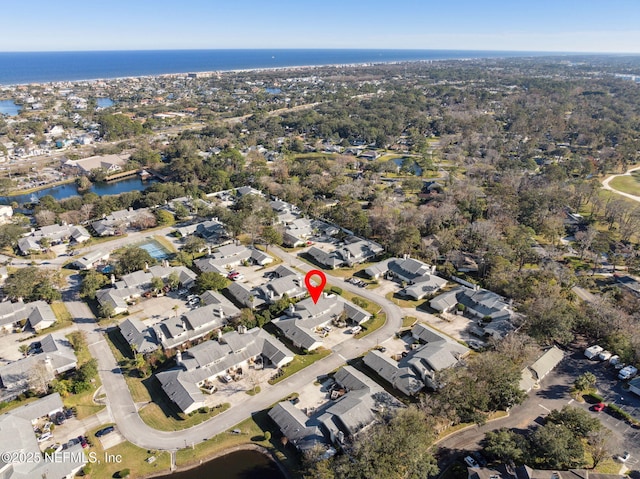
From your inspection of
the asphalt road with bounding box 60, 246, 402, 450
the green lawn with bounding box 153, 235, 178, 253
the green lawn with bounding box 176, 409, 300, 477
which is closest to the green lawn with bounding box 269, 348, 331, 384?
the asphalt road with bounding box 60, 246, 402, 450

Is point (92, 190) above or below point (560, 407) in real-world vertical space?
above

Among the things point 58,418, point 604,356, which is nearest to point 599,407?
point 604,356

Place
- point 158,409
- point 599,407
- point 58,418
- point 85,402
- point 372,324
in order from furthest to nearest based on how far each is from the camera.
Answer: point 372,324 → point 85,402 → point 599,407 → point 158,409 → point 58,418

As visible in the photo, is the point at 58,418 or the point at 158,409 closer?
the point at 58,418

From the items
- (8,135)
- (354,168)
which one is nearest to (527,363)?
(354,168)

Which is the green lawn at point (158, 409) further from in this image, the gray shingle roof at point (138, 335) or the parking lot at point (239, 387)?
the gray shingle roof at point (138, 335)

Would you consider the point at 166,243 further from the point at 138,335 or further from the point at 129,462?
the point at 129,462

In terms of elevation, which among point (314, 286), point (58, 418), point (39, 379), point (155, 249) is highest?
point (155, 249)
